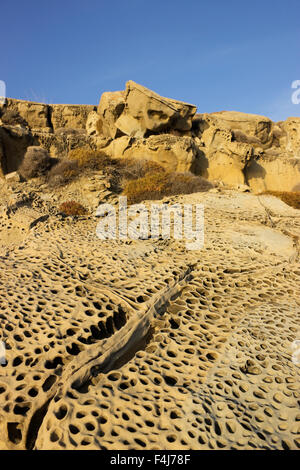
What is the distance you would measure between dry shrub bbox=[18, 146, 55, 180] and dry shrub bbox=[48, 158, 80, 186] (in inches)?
14.1

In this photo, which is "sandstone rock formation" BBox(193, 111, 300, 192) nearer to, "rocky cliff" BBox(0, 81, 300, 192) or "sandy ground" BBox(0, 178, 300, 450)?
"rocky cliff" BBox(0, 81, 300, 192)

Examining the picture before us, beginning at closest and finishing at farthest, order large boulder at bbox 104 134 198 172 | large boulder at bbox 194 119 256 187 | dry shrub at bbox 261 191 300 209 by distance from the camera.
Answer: dry shrub at bbox 261 191 300 209
large boulder at bbox 104 134 198 172
large boulder at bbox 194 119 256 187

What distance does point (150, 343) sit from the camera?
2.98 m

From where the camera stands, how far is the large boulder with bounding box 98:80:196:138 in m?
13.6

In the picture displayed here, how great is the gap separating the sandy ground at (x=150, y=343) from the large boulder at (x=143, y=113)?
9728 mm

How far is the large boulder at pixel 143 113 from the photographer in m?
13.6

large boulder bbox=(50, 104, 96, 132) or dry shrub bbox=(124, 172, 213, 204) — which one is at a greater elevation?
large boulder bbox=(50, 104, 96, 132)

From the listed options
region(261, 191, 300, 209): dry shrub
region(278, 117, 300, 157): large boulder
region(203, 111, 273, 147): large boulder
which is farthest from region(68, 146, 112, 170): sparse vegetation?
region(278, 117, 300, 157): large boulder

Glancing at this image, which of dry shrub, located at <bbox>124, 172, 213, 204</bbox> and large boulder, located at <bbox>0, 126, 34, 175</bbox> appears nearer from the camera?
dry shrub, located at <bbox>124, 172, 213, 204</bbox>

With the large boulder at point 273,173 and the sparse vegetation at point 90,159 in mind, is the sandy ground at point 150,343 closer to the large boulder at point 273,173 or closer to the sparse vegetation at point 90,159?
the sparse vegetation at point 90,159

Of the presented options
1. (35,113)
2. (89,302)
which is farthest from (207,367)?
(35,113)

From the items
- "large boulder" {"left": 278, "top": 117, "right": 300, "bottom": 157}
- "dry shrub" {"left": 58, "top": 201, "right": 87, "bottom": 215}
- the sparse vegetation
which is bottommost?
"dry shrub" {"left": 58, "top": 201, "right": 87, "bottom": 215}

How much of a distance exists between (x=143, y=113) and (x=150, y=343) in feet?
41.2
